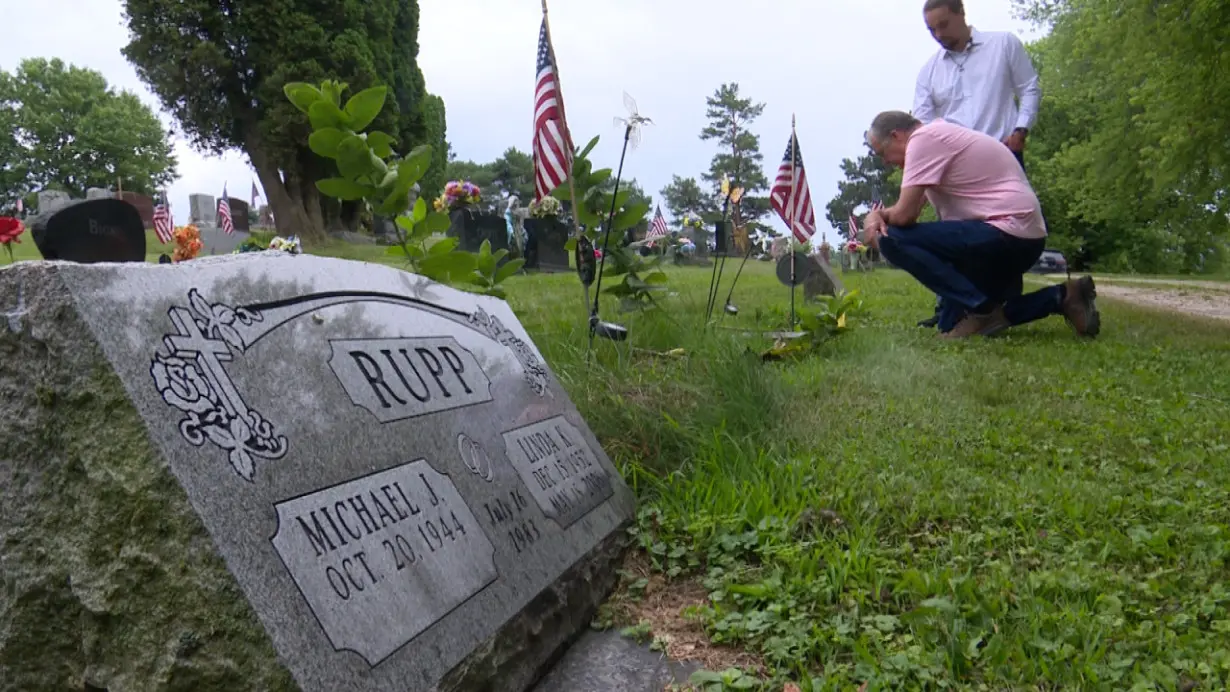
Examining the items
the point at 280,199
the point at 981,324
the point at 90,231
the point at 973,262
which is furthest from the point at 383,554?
the point at 280,199

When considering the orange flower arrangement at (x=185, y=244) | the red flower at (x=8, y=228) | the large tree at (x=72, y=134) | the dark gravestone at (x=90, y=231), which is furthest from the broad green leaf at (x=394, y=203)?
the large tree at (x=72, y=134)

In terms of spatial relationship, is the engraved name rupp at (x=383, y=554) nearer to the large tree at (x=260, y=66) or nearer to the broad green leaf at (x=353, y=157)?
the broad green leaf at (x=353, y=157)

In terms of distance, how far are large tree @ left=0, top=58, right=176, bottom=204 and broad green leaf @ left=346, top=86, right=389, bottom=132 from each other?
45.7 metres

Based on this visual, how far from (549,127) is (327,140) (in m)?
1.39

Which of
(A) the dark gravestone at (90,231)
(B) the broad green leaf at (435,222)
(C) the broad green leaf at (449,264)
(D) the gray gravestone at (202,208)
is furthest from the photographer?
(D) the gray gravestone at (202,208)

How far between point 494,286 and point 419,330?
1738mm

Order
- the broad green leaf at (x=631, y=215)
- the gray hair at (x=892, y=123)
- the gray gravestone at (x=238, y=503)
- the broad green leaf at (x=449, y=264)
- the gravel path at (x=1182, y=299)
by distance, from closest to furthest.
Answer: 1. the gray gravestone at (x=238, y=503)
2. the broad green leaf at (x=449, y=264)
3. the broad green leaf at (x=631, y=215)
4. the gray hair at (x=892, y=123)
5. the gravel path at (x=1182, y=299)

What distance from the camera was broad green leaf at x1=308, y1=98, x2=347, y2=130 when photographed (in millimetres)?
2689

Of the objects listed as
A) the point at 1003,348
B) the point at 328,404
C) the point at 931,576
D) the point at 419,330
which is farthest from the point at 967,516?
the point at 1003,348

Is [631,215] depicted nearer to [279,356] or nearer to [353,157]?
[353,157]

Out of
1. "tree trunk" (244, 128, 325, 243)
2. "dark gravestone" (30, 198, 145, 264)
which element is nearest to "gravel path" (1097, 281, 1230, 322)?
"dark gravestone" (30, 198, 145, 264)

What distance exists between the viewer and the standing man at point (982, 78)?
16.5 ft

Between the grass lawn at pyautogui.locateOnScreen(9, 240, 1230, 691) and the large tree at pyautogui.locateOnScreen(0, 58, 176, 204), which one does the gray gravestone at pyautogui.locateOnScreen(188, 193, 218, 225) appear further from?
the grass lawn at pyautogui.locateOnScreen(9, 240, 1230, 691)

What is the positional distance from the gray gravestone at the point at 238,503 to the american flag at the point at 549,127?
2.27 metres
